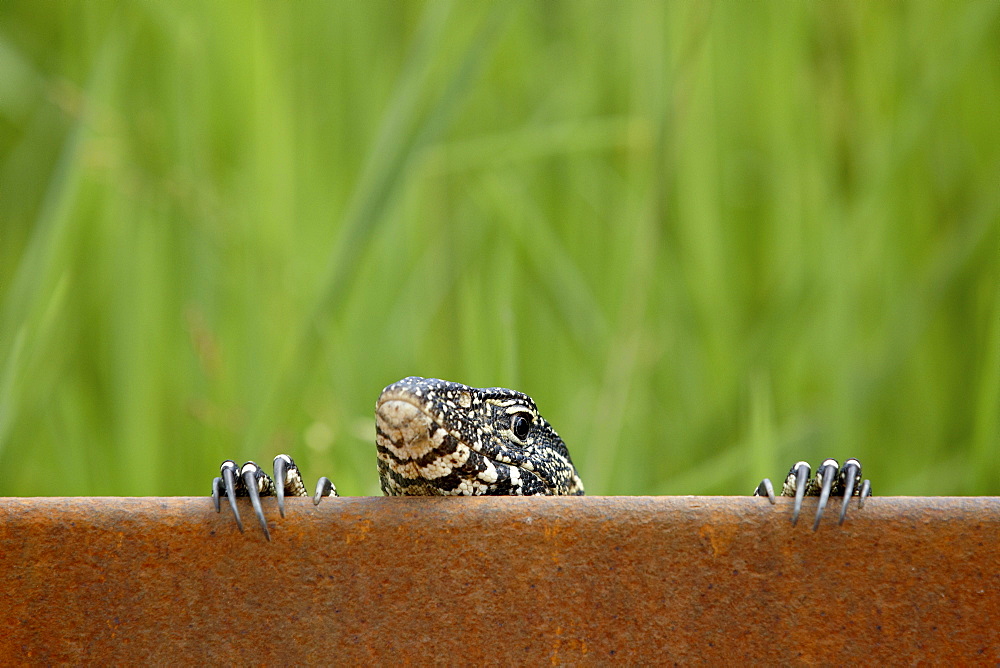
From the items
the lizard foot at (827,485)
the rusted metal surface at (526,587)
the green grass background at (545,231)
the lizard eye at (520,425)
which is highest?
the green grass background at (545,231)

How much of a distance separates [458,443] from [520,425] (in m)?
0.42

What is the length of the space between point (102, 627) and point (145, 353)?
2.39 metres

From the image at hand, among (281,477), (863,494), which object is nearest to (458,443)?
(281,477)

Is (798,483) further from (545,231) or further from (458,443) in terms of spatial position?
(545,231)

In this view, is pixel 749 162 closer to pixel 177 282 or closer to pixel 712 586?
pixel 177 282

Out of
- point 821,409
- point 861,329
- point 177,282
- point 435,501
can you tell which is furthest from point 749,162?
point 435,501

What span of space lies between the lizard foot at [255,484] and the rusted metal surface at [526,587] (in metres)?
0.06

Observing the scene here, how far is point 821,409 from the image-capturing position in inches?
168

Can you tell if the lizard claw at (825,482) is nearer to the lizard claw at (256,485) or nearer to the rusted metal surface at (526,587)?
the rusted metal surface at (526,587)

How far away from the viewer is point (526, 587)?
1.68m

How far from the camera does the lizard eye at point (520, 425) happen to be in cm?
267

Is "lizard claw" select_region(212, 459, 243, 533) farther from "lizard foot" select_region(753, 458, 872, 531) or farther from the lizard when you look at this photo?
"lizard foot" select_region(753, 458, 872, 531)

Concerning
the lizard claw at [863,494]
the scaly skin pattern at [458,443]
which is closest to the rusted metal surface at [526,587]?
the lizard claw at [863,494]

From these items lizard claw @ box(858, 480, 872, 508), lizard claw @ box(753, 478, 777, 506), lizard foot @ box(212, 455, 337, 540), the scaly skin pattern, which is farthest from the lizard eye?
lizard claw @ box(858, 480, 872, 508)
